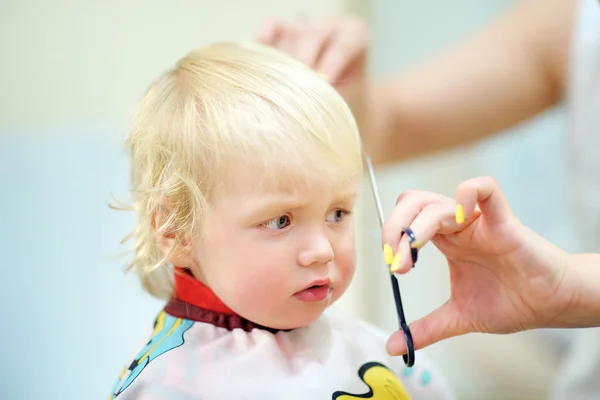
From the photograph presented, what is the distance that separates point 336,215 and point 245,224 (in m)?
0.09

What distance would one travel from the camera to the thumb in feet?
2.17

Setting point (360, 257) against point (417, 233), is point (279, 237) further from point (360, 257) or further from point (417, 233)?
point (360, 257)

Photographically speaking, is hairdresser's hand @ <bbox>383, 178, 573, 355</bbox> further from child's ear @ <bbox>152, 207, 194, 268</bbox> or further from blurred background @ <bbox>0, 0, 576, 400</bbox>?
blurred background @ <bbox>0, 0, 576, 400</bbox>

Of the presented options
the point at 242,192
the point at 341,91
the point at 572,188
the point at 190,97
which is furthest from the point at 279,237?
the point at 572,188

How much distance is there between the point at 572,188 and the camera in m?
1.13

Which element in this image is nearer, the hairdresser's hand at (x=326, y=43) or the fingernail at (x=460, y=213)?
the fingernail at (x=460, y=213)

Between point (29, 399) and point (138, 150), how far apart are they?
81 centimetres

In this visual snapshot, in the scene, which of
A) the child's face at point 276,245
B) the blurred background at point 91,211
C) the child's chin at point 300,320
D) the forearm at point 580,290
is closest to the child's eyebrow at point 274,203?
the child's face at point 276,245

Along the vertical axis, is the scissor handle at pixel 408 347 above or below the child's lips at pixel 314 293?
below

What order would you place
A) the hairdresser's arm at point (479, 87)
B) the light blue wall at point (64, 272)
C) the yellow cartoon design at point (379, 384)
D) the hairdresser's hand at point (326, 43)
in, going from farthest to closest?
1. the light blue wall at point (64, 272)
2. the hairdresser's arm at point (479, 87)
3. the hairdresser's hand at point (326, 43)
4. the yellow cartoon design at point (379, 384)

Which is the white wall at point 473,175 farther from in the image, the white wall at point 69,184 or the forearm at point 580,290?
the forearm at point 580,290

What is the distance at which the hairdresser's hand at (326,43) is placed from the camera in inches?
34.5

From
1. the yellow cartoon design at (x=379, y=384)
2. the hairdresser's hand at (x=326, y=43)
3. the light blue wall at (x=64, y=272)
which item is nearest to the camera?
the yellow cartoon design at (x=379, y=384)

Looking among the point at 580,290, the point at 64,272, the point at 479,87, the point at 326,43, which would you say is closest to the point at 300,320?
the point at 580,290
